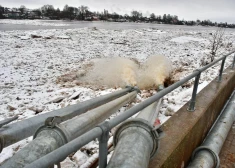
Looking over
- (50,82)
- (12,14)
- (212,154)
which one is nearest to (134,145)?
(212,154)

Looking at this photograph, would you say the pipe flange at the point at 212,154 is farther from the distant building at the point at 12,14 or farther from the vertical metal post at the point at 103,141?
the distant building at the point at 12,14

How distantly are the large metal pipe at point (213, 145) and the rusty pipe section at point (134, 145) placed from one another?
3.78ft

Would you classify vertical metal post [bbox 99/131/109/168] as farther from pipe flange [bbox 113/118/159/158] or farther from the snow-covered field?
the snow-covered field

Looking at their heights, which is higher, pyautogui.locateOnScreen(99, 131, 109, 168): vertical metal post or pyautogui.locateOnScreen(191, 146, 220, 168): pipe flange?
pyautogui.locateOnScreen(99, 131, 109, 168): vertical metal post

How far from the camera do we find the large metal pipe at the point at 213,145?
9.85 ft

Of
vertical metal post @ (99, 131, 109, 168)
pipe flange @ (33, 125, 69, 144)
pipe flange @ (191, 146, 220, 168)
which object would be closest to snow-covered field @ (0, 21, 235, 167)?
pipe flange @ (33, 125, 69, 144)

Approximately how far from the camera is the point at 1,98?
22.5 feet

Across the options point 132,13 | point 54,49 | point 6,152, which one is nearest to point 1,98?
point 6,152

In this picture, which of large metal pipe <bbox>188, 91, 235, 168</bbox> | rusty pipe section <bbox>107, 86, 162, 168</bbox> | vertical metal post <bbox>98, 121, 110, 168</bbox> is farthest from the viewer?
large metal pipe <bbox>188, 91, 235, 168</bbox>

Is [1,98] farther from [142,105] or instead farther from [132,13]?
[132,13]

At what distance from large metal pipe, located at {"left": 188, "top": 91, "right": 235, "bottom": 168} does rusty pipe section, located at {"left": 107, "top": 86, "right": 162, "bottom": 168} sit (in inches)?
45.3

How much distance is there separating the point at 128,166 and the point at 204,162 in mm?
1711

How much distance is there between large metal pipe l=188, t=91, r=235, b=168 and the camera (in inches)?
118

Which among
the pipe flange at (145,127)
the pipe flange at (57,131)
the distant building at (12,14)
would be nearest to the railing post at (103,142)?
the pipe flange at (145,127)
